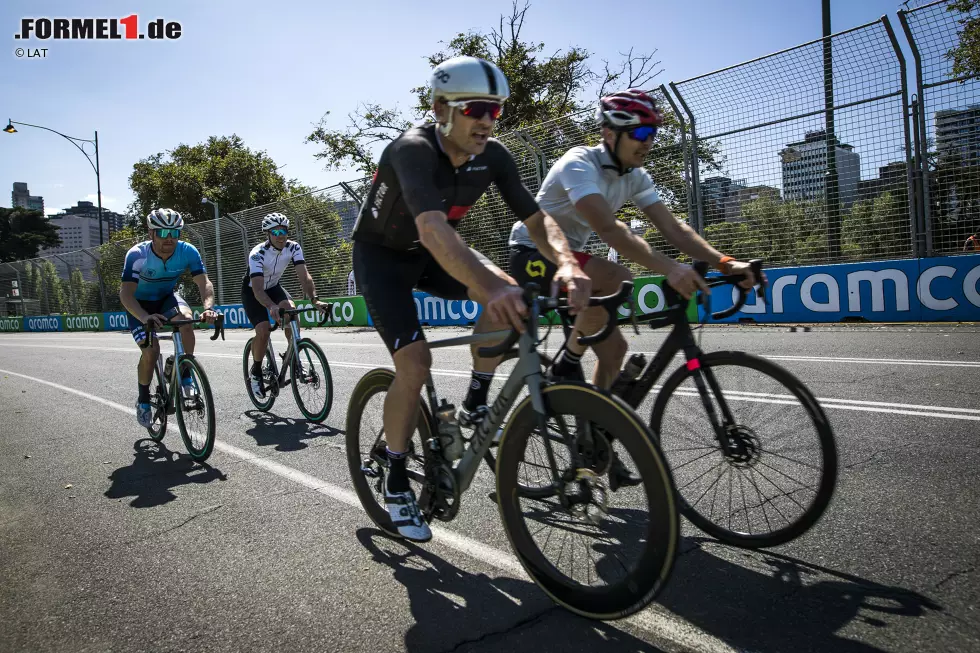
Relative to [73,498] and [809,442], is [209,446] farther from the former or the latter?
[809,442]

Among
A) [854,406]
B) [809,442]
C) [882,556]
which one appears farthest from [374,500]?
[854,406]

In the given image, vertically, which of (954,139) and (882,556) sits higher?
(954,139)

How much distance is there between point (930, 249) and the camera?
1020 centimetres

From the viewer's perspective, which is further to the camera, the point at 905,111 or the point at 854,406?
the point at 905,111

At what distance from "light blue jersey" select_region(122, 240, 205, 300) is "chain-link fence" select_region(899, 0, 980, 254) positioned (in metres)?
9.92

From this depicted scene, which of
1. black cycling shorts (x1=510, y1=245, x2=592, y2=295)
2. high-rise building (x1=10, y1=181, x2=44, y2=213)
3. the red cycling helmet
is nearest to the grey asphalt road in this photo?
black cycling shorts (x1=510, y1=245, x2=592, y2=295)

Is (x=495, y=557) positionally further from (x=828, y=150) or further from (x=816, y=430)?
(x=828, y=150)

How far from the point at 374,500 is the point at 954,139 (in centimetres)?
1030

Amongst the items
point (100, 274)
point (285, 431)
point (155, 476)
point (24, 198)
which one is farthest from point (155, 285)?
point (24, 198)

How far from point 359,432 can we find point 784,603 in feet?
6.87

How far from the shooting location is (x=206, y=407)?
Answer: 207 inches

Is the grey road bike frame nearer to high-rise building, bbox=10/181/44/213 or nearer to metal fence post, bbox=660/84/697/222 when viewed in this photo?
metal fence post, bbox=660/84/697/222

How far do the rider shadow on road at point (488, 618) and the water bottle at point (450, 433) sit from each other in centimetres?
47

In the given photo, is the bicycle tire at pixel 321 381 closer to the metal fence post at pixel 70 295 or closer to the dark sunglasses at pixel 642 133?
the dark sunglasses at pixel 642 133
